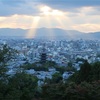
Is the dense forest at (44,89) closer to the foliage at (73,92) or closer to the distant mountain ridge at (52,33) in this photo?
the foliage at (73,92)

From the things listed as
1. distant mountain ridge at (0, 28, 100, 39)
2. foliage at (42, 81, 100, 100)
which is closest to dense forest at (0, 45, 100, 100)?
foliage at (42, 81, 100, 100)

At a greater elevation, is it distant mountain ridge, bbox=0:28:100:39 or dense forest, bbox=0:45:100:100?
distant mountain ridge, bbox=0:28:100:39

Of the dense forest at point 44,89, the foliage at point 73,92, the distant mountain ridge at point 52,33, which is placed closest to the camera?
the dense forest at point 44,89

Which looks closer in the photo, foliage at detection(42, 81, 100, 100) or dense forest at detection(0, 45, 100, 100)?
dense forest at detection(0, 45, 100, 100)

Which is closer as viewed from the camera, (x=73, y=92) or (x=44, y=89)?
(x=73, y=92)

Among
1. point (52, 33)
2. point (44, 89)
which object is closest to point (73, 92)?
point (44, 89)

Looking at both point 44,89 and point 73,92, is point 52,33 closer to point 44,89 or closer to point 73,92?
point 44,89

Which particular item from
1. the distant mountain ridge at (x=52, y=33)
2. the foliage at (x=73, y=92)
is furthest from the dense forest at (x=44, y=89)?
the distant mountain ridge at (x=52, y=33)

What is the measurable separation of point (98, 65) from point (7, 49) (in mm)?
9303

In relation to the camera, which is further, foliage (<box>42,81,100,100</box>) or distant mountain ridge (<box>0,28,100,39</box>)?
distant mountain ridge (<box>0,28,100,39</box>)

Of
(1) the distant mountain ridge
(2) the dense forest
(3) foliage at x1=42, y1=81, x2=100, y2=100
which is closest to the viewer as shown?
(2) the dense forest

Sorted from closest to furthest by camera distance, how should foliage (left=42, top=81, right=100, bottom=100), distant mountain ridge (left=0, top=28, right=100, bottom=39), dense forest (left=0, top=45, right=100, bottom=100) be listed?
dense forest (left=0, top=45, right=100, bottom=100), foliage (left=42, top=81, right=100, bottom=100), distant mountain ridge (left=0, top=28, right=100, bottom=39)

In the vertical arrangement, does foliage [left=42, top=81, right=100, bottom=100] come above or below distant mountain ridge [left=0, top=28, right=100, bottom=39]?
below

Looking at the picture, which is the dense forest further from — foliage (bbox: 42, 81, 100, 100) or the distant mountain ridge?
the distant mountain ridge
